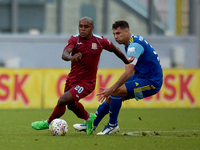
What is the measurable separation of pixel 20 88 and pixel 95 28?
A: 7.07 m

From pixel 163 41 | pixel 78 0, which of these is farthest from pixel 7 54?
pixel 163 41

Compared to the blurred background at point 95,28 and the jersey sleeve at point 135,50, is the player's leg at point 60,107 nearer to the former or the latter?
the jersey sleeve at point 135,50

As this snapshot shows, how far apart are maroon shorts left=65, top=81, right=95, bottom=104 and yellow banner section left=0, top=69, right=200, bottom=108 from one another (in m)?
6.87

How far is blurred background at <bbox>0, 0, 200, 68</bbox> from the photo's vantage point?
60.0ft

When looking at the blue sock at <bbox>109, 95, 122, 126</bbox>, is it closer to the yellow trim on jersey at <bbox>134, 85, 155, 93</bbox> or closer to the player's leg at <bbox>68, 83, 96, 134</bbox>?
the yellow trim on jersey at <bbox>134, 85, 155, 93</bbox>

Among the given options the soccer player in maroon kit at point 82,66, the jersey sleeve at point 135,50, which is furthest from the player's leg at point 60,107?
the jersey sleeve at point 135,50

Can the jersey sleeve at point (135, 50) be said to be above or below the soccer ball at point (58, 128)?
above

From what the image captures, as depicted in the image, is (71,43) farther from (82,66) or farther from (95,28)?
(95,28)

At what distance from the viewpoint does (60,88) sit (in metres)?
13.5

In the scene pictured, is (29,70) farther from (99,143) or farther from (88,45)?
(99,143)

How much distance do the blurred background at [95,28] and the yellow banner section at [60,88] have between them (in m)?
4.34

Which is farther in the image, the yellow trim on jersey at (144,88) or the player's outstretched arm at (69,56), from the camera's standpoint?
the yellow trim on jersey at (144,88)

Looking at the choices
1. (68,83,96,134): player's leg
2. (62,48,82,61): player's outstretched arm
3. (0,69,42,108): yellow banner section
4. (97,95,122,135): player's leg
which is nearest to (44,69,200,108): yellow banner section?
(0,69,42,108): yellow banner section

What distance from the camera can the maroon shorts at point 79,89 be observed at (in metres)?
6.29
